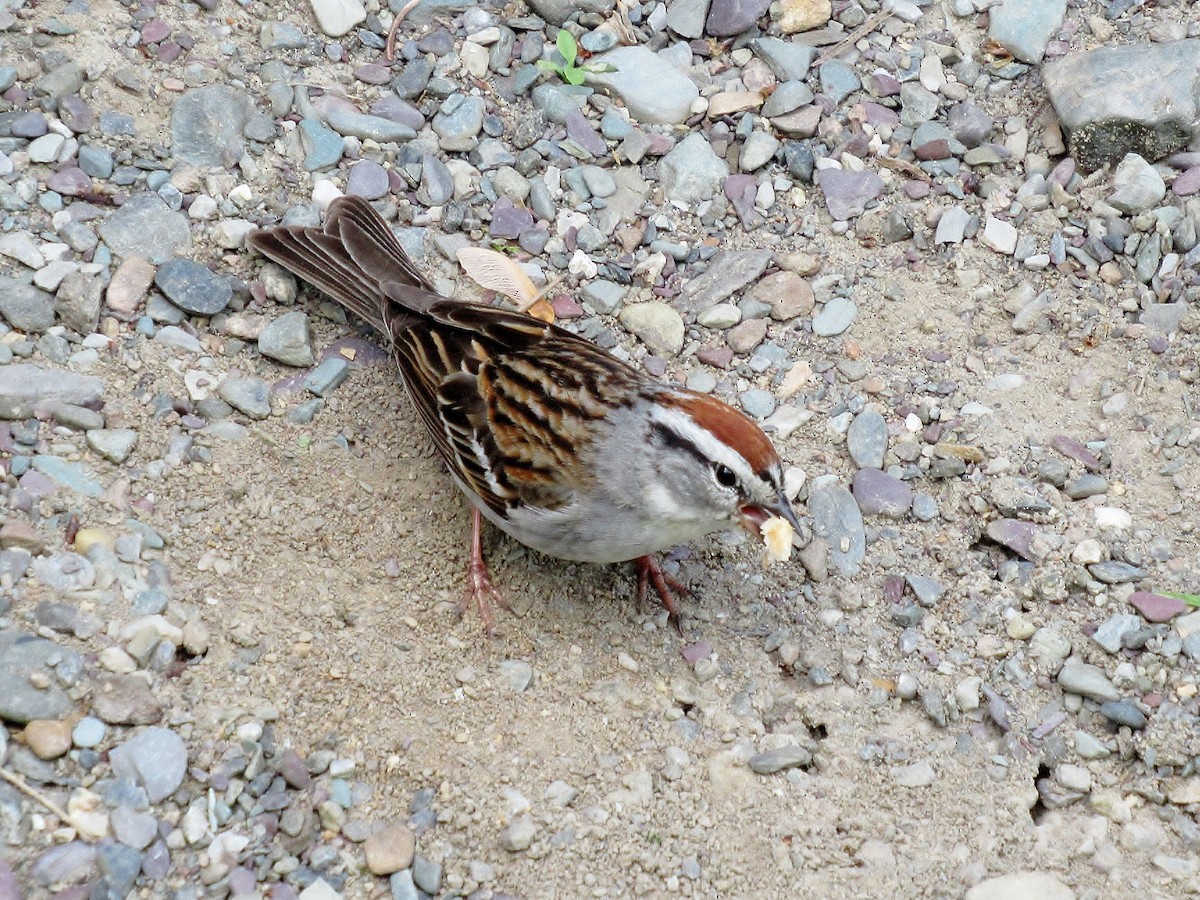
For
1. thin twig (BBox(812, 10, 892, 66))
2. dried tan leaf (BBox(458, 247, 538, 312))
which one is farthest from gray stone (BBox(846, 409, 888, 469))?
thin twig (BBox(812, 10, 892, 66))

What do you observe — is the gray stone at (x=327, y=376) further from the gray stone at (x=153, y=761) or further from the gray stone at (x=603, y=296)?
the gray stone at (x=153, y=761)

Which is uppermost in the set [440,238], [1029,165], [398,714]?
[1029,165]

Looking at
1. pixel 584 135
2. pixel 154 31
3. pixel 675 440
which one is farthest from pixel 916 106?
pixel 154 31

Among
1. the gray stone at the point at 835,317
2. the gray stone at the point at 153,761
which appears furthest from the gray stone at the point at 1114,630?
the gray stone at the point at 153,761

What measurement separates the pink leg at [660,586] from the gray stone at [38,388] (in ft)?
6.81

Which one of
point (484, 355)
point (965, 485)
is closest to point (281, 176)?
point (484, 355)

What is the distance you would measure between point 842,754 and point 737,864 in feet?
1.87

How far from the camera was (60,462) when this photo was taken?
465cm

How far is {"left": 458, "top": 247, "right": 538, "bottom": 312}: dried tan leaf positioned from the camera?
18.5 feet

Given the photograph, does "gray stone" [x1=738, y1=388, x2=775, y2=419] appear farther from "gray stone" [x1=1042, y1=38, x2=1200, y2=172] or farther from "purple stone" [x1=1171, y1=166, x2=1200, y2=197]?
"purple stone" [x1=1171, y1=166, x2=1200, y2=197]

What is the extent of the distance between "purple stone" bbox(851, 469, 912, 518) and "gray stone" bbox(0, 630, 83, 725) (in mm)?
2838

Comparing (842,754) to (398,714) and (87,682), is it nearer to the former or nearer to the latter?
(398,714)

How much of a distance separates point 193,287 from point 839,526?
105 inches

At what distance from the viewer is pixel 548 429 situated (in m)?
4.80
